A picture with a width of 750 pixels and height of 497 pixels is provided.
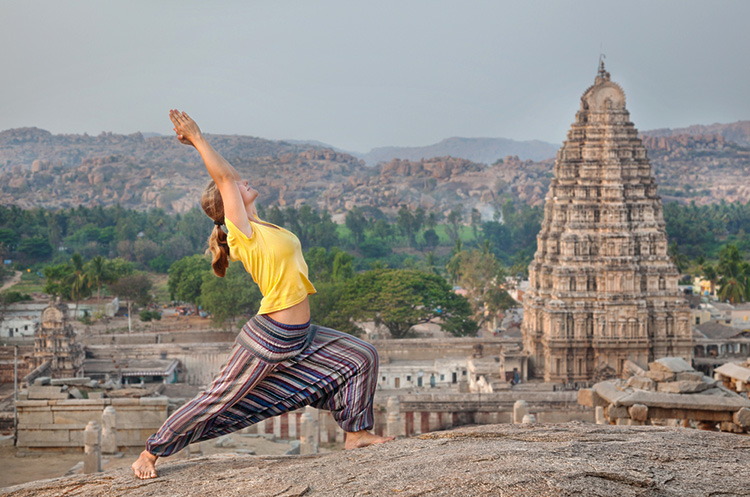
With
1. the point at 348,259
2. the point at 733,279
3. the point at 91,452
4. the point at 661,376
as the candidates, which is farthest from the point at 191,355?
the point at 733,279

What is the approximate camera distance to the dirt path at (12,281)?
196 ft

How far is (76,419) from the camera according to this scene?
16.0 metres

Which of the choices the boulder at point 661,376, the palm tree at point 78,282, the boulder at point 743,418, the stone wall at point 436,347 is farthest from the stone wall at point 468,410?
the palm tree at point 78,282

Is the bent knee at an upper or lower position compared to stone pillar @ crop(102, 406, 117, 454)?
upper

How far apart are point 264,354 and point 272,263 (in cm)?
61

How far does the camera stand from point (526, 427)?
6531 millimetres

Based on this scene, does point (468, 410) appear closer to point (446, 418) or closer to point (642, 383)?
point (446, 418)

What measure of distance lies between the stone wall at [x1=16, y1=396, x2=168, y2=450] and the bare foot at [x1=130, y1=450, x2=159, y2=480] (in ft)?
33.0

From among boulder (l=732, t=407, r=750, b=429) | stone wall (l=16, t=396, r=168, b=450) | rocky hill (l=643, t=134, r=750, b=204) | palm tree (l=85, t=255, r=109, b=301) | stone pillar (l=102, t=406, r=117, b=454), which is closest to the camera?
boulder (l=732, t=407, r=750, b=429)

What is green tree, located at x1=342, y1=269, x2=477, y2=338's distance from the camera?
125 ft

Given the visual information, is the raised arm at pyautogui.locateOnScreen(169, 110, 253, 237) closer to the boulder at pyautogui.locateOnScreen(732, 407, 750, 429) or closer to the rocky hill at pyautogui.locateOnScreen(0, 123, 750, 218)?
the boulder at pyautogui.locateOnScreen(732, 407, 750, 429)

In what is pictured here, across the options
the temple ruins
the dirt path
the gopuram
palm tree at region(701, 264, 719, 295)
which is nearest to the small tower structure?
the temple ruins

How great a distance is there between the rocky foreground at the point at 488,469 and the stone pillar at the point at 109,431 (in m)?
8.71

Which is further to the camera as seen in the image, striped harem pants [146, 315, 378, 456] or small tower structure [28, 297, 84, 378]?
small tower structure [28, 297, 84, 378]
